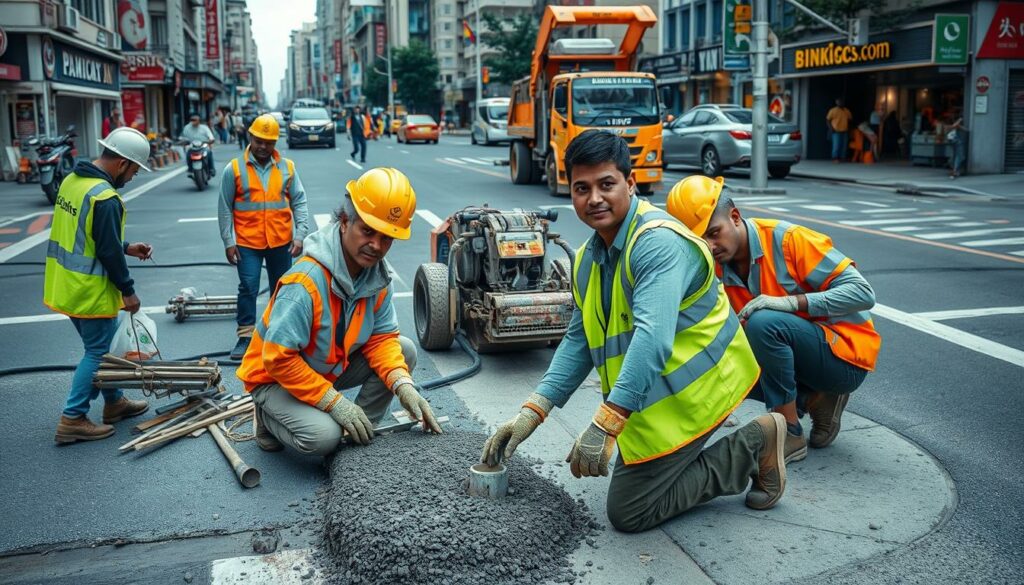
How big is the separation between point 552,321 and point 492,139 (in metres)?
39.6

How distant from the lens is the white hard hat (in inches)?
213

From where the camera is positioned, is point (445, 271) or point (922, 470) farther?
point (445, 271)

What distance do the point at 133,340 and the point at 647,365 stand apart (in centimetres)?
358

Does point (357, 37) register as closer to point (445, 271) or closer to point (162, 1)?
point (162, 1)

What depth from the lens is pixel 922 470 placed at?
15.6 feet

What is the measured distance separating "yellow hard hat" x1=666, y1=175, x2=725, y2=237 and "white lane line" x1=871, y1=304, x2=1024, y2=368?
2.66 meters

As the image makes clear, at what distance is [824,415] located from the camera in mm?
5023

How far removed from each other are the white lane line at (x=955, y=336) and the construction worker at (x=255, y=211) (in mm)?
4508

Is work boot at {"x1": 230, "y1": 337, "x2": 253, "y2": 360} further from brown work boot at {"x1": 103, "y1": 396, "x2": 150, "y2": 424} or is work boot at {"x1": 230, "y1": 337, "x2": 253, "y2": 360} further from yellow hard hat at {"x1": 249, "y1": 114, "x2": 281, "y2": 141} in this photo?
yellow hard hat at {"x1": 249, "y1": 114, "x2": 281, "y2": 141}

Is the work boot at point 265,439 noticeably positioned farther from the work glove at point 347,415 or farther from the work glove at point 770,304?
the work glove at point 770,304

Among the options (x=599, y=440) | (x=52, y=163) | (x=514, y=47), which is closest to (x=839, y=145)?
(x=52, y=163)

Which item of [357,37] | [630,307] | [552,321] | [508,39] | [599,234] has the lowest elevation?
[552,321]

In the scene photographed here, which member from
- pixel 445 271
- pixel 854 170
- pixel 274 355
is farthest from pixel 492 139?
pixel 274 355

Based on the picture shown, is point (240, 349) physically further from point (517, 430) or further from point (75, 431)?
point (517, 430)
